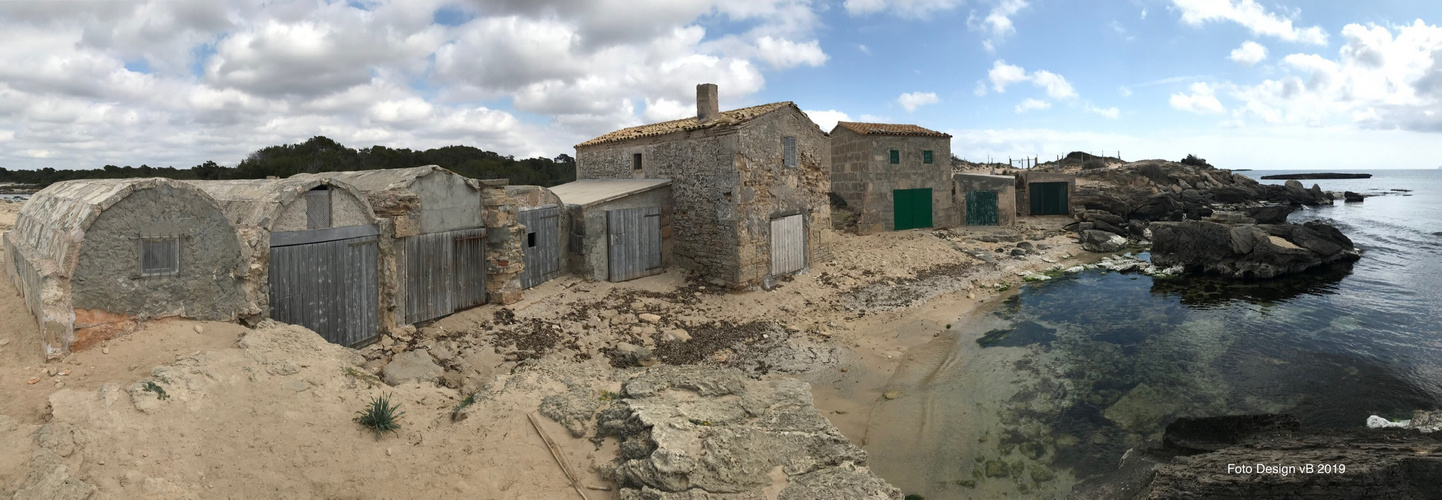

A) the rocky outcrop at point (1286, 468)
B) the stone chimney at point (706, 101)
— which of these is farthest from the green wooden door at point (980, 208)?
the rocky outcrop at point (1286, 468)

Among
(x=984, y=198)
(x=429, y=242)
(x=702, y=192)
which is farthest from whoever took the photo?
(x=984, y=198)

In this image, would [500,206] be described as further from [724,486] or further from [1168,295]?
[1168,295]

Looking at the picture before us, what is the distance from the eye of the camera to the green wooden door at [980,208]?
95.2 feet

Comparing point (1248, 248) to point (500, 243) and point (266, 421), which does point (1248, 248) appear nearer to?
point (500, 243)

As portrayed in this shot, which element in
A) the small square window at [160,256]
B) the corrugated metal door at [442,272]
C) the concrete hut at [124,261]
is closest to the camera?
the concrete hut at [124,261]

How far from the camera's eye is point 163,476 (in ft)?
17.4

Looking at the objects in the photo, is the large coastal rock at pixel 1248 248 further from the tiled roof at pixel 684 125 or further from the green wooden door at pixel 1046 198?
the tiled roof at pixel 684 125

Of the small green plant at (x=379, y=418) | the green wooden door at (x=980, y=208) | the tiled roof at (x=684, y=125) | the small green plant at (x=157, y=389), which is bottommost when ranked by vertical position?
the small green plant at (x=379, y=418)

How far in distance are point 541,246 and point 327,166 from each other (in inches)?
984

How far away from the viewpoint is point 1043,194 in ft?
112

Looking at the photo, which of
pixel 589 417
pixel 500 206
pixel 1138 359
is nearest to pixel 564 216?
pixel 500 206

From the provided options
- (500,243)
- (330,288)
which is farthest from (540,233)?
(330,288)

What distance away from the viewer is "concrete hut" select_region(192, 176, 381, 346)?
814 centimetres

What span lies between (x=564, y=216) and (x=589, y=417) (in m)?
7.74
